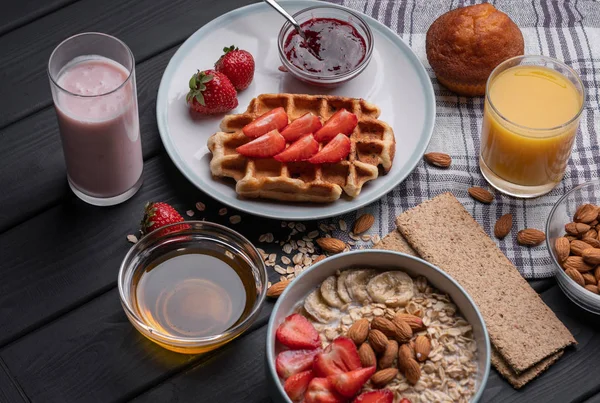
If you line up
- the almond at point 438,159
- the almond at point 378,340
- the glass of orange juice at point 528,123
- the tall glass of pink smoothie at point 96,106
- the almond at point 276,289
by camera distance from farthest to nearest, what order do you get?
the almond at point 438,159 < the glass of orange juice at point 528,123 < the almond at point 276,289 < the tall glass of pink smoothie at point 96,106 < the almond at point 378,340

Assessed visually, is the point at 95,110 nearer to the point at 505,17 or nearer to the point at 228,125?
the point at 228,125

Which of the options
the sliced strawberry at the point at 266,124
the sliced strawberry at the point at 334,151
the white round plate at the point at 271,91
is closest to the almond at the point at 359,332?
the white round plate at the point at 271,91

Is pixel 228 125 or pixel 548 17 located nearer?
pixel 228 125

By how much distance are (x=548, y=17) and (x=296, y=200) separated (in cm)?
99

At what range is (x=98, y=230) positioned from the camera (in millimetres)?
2240

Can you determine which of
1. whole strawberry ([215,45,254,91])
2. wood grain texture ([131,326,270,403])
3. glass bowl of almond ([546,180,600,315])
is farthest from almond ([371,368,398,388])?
whole strawberry ([215,45,254,91])

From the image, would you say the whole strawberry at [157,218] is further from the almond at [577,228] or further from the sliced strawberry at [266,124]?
the almond at [577,228]

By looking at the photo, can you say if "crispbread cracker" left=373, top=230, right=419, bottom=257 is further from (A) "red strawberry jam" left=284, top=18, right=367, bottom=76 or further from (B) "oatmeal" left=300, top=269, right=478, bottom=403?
(A) "red strawberry jam" left=284, top=18, right=367, bottom=76

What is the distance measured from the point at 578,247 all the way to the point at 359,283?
53cm

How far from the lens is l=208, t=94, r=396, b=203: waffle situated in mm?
2229

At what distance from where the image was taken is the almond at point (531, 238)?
226 cm

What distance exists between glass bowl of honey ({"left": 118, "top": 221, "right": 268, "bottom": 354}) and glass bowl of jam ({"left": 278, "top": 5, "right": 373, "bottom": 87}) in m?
0.53

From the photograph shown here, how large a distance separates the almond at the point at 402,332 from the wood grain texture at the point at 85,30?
41.3 inches

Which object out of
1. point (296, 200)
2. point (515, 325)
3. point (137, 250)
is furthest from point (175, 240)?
point (515, 325)
